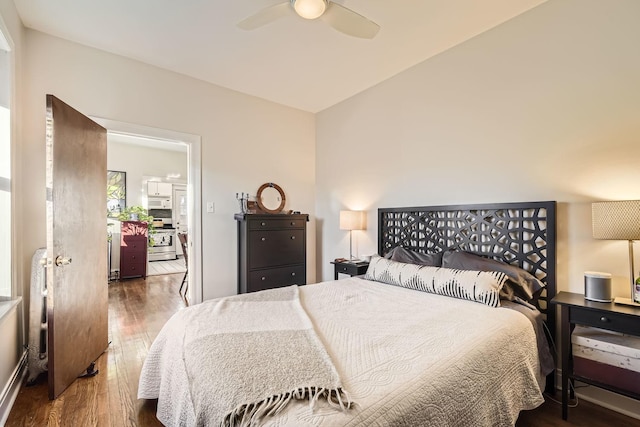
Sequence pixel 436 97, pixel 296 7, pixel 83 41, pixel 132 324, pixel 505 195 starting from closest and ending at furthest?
1. pixel 296 7
2. pixel 505 195
3. pixel 83 41
4. pixel 436 97
5. pixel 132 324

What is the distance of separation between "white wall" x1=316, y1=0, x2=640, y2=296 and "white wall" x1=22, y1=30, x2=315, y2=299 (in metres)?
1.26

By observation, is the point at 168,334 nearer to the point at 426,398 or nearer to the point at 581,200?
the point at 426,398

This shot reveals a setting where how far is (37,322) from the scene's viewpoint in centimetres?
218

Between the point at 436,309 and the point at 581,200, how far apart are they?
4.06 feet

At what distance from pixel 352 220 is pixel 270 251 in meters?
1.03

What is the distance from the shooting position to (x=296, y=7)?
175cm

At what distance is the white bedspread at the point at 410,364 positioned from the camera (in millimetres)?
969

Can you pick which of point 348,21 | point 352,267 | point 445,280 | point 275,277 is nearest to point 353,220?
point 352,267

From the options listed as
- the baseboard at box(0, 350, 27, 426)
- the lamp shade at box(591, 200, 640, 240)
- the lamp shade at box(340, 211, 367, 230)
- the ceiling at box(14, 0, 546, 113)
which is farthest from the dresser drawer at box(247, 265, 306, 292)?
the lamp shade at box(591, 200, 640, 240)

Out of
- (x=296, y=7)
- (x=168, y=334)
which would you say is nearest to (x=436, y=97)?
(x=296, y=7)

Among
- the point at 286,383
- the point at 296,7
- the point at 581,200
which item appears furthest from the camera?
the point at 581,200

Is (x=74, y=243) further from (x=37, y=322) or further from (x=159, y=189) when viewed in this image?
(x=159, y=189)

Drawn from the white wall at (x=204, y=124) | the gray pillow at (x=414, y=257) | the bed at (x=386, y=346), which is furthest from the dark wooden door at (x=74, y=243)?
the gray pillow at (x=414, y=257)

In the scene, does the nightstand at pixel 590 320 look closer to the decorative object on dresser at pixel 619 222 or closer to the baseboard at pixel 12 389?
the decorative object on dresser at pixel 619 222
